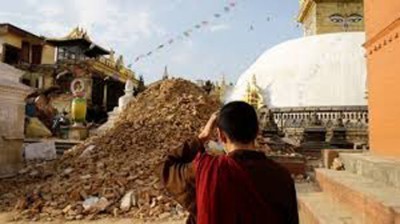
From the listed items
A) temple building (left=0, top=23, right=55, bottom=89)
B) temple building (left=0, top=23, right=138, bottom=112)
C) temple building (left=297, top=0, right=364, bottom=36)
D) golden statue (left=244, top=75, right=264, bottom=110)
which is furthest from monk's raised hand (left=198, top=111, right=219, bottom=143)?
temple building (left=0, top=23, right=55, bottom=89)

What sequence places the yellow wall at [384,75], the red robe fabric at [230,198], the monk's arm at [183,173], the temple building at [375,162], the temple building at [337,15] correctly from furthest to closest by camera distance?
the temple building at [337,15], the yellow wall at [384,75], the temple building at [375,162], the monk's arm at [183,173], the red robe fabric at [230,198]

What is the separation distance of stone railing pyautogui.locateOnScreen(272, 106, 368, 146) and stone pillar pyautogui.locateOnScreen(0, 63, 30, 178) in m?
10.1

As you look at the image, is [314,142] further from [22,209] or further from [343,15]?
[343,15]

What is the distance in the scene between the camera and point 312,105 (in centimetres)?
1931

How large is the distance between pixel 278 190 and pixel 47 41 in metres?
36.4

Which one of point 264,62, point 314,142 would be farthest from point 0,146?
point 264,62

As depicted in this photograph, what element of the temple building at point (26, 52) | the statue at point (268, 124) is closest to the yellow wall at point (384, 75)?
the statue at point (268, 124)

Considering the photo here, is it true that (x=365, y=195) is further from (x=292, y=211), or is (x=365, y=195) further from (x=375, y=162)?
(x=292, y=211)

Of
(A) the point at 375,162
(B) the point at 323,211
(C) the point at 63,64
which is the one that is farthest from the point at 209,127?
(C) the point at 63,64

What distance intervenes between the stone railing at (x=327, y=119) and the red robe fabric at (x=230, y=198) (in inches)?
626

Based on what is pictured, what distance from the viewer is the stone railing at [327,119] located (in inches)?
687

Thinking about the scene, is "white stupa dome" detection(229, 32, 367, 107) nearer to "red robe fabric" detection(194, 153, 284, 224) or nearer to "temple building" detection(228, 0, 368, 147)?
"temple building" detection(228, 0, 368, 147)

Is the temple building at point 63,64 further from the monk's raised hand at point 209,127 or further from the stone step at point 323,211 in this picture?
the monk's raised hand at point 209,127

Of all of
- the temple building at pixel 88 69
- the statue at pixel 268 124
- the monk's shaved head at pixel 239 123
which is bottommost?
the monk's shaved head at pixel 239 123
